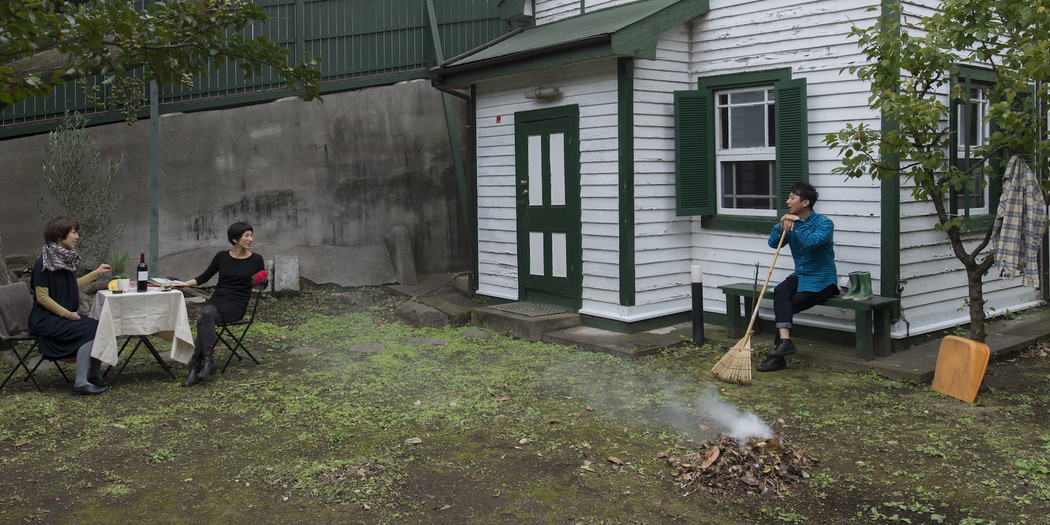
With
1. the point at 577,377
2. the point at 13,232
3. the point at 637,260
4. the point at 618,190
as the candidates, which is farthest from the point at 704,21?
the point at 13,232

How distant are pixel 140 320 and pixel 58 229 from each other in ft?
3.18

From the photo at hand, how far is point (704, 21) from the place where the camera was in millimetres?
9023

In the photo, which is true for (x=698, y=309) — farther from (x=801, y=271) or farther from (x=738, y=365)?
(x=738, y=365)

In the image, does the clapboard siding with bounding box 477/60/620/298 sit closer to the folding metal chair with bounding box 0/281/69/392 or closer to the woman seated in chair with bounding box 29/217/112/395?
the woman seated in chair with bounding box 29/217/112/395

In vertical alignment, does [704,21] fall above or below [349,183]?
above

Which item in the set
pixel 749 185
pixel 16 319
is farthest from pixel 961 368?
pixel 16 319

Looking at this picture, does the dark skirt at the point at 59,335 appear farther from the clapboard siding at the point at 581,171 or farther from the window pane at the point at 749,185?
the window pane at the point at 749,185

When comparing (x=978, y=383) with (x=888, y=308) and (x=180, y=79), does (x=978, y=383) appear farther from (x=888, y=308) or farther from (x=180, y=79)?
(x=180, y=79)

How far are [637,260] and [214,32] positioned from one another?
4.99 metres

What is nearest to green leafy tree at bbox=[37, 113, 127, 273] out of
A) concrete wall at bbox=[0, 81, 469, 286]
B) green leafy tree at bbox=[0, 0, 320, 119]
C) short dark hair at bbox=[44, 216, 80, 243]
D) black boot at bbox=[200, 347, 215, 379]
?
concrete wall at bbox=[0, 81, 469, 286]

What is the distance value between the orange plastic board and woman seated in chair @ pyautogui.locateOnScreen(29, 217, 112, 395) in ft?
22.2

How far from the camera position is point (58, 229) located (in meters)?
6.85

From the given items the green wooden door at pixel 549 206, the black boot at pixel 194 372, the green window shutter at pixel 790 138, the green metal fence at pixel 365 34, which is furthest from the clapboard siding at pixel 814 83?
the black boot at pixel 194 372

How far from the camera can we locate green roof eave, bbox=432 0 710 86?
8.23 metres
